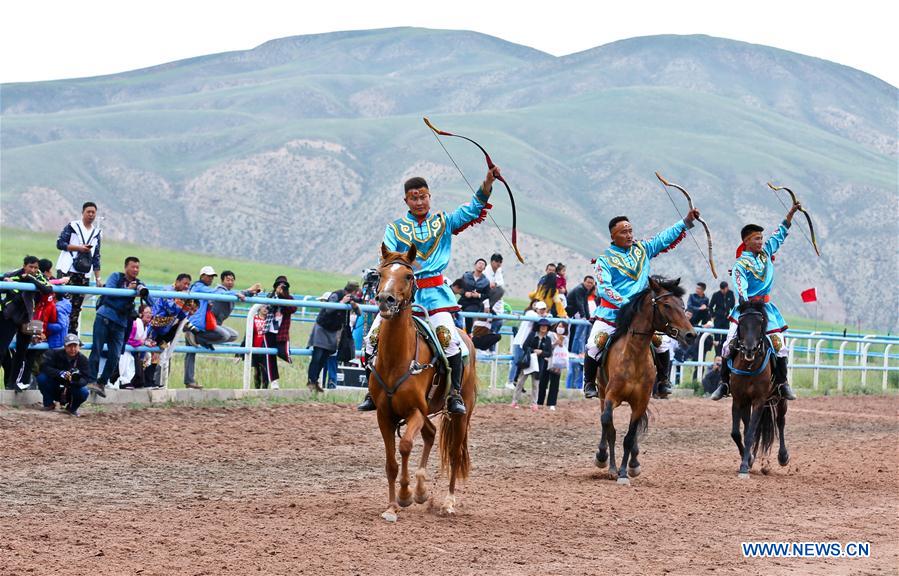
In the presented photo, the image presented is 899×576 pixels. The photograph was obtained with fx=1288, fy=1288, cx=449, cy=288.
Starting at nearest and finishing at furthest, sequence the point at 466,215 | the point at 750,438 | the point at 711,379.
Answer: the point at 466,215 → the point at 750,438 → the point at 711,379

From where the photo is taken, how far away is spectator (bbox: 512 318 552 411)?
773 inches

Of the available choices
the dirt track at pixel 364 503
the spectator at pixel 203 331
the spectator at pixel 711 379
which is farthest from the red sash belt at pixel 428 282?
the spectator at pixel 711 379

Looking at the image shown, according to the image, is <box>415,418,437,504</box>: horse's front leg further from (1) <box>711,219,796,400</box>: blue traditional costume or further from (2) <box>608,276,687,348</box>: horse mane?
(1) <box>711,219,796,400</box>: blue traditional costume

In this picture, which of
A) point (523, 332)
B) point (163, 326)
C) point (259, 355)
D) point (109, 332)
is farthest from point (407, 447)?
point (523, 332)

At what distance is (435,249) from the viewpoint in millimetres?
10383

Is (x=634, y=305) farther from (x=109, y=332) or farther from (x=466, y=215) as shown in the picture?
(x=109, y=332)

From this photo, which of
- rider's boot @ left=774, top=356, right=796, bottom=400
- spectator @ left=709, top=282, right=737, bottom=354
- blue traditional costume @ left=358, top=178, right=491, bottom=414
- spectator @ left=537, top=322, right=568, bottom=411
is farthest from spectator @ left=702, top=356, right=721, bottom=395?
blue traditional costume @ left=358, top=178, right=491, bottom=414

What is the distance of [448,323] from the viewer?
10.4 meters

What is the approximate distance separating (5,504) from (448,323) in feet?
11.9

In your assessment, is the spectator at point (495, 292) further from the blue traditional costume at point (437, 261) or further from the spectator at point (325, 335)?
the blue traditional costume at point (437, 261)

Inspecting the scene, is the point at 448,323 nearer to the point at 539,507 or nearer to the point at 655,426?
the point at 539,507

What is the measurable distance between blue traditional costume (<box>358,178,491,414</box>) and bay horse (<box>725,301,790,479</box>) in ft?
14.6

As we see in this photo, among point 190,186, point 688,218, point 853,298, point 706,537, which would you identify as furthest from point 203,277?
point 190,186

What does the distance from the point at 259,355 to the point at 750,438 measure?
753 cm
